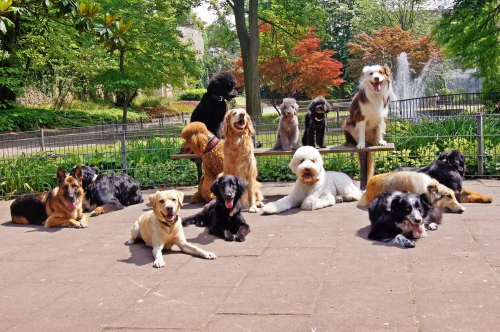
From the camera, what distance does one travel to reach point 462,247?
5.45m

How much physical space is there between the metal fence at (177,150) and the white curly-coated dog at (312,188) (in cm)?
223

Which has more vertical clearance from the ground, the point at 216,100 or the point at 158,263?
the point at 216,100

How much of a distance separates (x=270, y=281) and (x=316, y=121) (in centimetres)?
435

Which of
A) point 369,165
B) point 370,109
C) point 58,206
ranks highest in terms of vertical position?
point 370,109

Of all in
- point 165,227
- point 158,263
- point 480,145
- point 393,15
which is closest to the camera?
point 158,263

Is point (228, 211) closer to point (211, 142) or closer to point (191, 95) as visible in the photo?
point (211, 142)

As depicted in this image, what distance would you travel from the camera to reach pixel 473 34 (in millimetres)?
18109

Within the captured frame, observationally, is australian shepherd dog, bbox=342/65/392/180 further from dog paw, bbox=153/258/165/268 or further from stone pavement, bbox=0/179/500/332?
dog paw, bbox=153/258/165/268

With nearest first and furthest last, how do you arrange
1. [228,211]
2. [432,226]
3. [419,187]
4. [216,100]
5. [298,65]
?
[432,226], [228,211], [419,187], [216,100], [298,65]

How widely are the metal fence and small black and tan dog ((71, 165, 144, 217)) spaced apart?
176 cm

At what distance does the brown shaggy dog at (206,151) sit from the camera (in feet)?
27.6

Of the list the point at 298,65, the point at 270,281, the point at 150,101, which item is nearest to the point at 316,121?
the point at 270,281

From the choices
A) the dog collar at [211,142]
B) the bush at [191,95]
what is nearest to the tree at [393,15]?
the bush at [191,95]

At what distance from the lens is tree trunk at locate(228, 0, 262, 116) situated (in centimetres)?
1931
